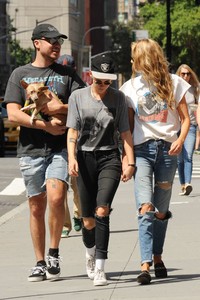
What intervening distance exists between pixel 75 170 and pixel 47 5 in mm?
117145

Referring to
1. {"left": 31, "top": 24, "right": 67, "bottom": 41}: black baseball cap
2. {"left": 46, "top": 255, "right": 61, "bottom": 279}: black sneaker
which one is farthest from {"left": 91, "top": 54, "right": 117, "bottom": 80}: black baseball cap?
{"left": 46, "top": 255, "right": 61, "bottom": 279}: black sneaker

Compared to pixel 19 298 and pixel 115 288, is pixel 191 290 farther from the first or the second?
pixel 19 298

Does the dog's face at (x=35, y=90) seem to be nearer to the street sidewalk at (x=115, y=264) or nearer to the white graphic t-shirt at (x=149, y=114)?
the white graphic t-shirt at (x=149, y=114)

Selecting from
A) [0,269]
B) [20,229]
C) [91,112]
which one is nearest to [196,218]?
[20,229]

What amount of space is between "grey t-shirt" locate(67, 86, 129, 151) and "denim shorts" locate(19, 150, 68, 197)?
0.28m

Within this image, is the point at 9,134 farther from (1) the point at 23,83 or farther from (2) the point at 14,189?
(1) the point at 23,83

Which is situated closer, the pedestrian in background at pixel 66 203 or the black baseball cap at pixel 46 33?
the black baseball cap at pixel 46 33

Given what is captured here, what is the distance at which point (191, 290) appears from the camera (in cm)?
846

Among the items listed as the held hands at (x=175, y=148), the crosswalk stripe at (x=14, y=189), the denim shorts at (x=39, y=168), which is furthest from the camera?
the crosswalk stripe at (x=14, y=189)

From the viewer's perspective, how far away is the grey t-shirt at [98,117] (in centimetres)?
880

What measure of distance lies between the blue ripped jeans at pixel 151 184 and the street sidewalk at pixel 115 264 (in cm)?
33

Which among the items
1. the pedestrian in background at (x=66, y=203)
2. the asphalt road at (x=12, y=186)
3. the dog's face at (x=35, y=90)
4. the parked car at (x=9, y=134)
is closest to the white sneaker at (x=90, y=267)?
the dog's face at (x=35, y=90)

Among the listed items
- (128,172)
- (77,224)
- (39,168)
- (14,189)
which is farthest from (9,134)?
(128,172)

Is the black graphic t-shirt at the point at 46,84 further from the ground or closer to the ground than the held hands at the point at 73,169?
further from the ground
